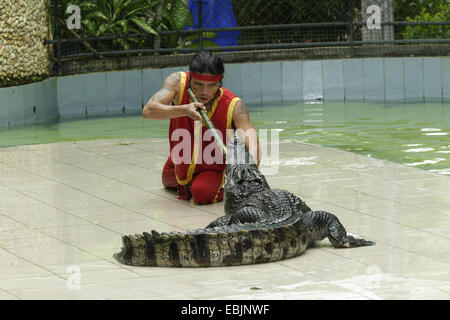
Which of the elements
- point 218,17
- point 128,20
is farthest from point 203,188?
point 218,17

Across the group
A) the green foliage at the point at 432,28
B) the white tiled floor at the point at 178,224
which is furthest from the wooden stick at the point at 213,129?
the green foliage at the point at 432,28

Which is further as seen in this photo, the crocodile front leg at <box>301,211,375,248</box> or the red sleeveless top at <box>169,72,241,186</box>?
the red sleeveless top at <box>169,72,241,186</box>

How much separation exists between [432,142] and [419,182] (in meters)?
2.17

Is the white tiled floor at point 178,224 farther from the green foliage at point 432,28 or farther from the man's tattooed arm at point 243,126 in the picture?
the green foliage at point 432,28

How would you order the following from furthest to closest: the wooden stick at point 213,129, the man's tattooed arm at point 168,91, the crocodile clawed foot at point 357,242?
the man's tattooed arm at point 168,91
the wooden stick at point 213,129
the crocodile clawed foot at point 357,242

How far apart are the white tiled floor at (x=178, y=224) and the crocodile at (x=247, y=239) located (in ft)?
0.25

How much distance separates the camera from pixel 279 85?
12.8 m

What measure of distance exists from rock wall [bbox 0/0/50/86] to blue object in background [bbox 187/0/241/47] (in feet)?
7.92

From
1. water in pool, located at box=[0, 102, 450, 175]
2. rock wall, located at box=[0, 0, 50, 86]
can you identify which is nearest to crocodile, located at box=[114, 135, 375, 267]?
water in pool, located at box=[0, 102, 450, 175]

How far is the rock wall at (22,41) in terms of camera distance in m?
10.9

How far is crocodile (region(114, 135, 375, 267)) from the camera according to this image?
4691 millimetres

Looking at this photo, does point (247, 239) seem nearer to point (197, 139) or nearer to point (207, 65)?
point (207, 65)

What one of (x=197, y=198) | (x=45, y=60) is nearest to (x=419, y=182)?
(x=197, y=198)

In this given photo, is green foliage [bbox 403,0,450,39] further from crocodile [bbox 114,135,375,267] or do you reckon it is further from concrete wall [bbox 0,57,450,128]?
crocodile [bbox 114,135,375,267]
